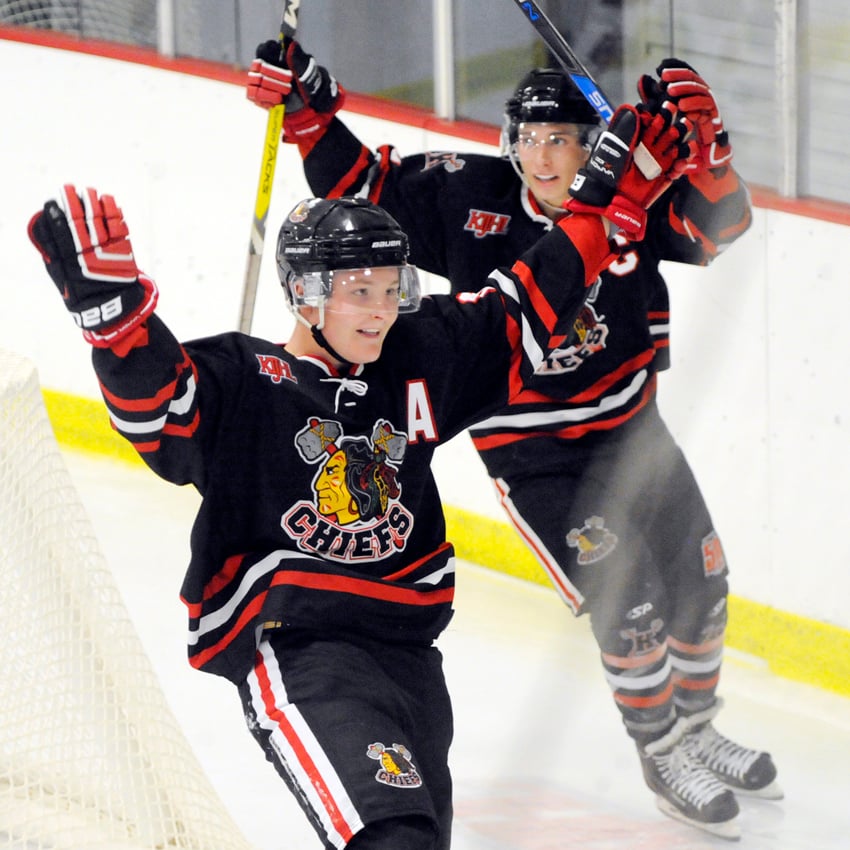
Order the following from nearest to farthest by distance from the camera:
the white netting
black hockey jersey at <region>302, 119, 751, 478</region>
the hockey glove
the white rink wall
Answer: the hockey glove < black hockey jersey at <region>302, 119, 751, 478</region> < the white rink wall < the white netting

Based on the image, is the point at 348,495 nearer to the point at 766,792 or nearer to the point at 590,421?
the point at 590,421

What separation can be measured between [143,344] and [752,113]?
1.75m

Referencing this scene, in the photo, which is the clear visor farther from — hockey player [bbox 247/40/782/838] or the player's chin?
hockey player [bbox 247/40/782/838]

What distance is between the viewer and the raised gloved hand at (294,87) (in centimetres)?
298

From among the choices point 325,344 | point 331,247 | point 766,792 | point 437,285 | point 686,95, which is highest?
point 686,95

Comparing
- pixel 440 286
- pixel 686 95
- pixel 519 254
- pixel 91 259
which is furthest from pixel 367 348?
pixel 440 286

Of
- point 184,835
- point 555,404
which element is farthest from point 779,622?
point 184,835

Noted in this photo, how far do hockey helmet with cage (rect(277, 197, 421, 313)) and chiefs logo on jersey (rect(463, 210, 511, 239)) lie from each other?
738mm

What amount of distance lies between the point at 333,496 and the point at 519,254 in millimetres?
945

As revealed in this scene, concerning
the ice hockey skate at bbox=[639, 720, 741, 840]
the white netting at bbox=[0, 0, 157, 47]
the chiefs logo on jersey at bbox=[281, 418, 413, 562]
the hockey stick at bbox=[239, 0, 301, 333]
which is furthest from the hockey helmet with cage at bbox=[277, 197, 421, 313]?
the white netting at bbox=[0, 0, 157, 47]

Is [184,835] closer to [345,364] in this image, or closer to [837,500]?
[345,364]

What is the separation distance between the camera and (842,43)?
3.17 meters

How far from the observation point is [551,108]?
9.48 feet

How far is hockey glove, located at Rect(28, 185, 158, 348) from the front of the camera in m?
1.89
